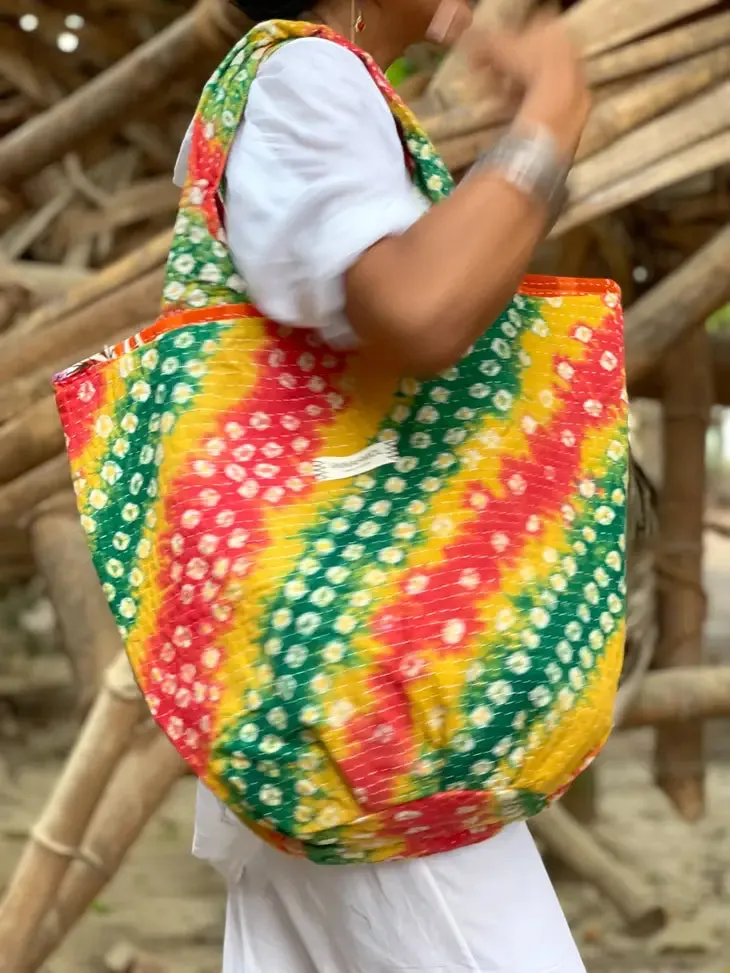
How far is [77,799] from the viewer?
122 cm

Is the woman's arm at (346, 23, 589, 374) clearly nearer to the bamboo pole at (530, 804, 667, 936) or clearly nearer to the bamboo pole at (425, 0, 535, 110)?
the bamboo pole at (425, 0, 535, 110)

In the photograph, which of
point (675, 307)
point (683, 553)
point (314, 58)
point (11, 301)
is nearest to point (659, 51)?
point (675, 307)

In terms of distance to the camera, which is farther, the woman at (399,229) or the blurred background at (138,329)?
the blurred background at (138,329)

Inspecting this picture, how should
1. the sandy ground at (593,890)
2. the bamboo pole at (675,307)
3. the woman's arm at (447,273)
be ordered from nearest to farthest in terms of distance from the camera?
the woman's arm at (447,273)
the bamboo pole at (675,307)
the sandy ground at (593,890)

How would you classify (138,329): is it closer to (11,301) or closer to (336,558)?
(336,558)

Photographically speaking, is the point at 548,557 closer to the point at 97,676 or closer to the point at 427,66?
the point at 97,676

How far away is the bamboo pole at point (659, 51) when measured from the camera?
1.23 m

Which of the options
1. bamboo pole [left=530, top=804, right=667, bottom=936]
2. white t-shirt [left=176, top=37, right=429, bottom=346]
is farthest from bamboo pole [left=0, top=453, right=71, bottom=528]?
bamboo pole [left=530, top=804, right=667, bottom=936]

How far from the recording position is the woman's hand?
1.91 ft

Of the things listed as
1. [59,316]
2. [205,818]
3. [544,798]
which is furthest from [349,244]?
[59,316]

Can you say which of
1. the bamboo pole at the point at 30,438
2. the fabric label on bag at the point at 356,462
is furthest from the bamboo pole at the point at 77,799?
the fabric label on bag at the point at 356,462

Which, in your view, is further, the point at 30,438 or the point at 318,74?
the point at 30,438

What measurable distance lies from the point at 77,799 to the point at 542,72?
0.96 meters

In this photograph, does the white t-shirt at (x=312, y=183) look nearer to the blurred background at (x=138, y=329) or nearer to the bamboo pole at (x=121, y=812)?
the blurred background at (x=138, y=329)
